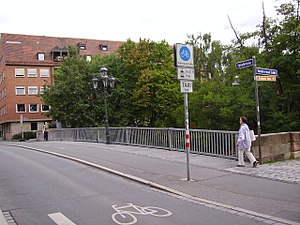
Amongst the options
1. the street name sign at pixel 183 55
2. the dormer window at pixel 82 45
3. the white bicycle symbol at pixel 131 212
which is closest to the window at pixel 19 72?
the dormer window at pixel 82 45

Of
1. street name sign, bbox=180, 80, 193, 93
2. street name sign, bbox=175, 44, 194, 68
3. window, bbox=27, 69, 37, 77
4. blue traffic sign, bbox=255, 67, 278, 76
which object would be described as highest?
window, bbox=27, 69, 37, 77

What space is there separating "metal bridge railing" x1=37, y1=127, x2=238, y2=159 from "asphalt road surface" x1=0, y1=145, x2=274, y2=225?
169 inches

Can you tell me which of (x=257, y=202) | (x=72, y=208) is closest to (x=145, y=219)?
(x=72, y=208)

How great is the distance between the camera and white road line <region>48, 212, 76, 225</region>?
18.3 ft

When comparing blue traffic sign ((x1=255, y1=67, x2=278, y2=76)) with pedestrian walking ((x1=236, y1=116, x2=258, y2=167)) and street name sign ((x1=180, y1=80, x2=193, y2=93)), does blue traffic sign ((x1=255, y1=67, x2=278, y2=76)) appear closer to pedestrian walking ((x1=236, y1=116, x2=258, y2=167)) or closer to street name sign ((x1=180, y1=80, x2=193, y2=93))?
pedestrian walking ((x1=236, y1=116, x2=258, y2=167))

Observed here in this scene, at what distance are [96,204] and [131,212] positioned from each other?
0.92 meters

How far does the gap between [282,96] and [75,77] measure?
20048mm

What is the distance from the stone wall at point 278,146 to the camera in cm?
1115

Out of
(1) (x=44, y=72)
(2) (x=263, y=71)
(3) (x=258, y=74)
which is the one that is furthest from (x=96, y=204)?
(1) (x=44, y=72)

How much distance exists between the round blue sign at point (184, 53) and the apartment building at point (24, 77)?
4454cm

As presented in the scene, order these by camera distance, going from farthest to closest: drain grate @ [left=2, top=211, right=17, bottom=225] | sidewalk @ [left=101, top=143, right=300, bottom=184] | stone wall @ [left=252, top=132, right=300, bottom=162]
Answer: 1. stone wall @ [left=252, top=132, right=300, bottom=162]
2. sidewalk @ [left=101, top=143, right=300, bottom=184]
3. drain grate @ [left=2, top=211, right=17, bottom=225]

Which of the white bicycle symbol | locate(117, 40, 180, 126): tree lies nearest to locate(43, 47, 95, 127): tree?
locate(117, 40, 180, 126): tree

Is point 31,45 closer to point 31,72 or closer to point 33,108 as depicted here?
point 31,72

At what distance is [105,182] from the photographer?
29.2ft
